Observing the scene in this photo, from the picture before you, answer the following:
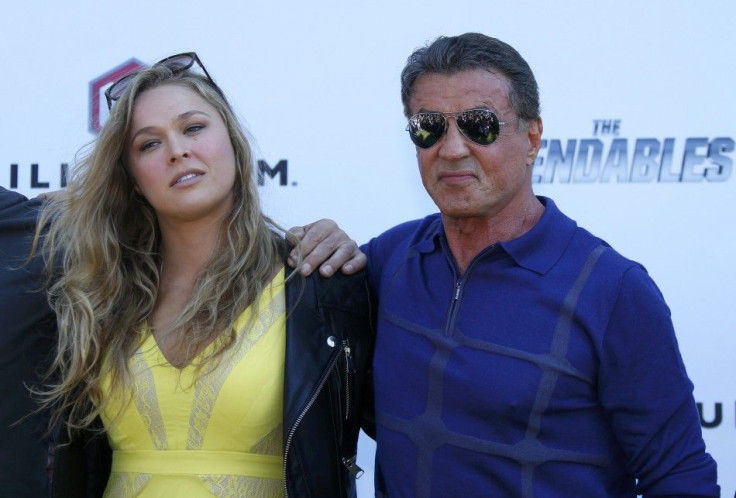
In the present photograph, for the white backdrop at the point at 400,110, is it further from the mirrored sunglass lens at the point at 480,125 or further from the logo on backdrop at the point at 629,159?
the mirrored sunglass lens at the point at 480,125

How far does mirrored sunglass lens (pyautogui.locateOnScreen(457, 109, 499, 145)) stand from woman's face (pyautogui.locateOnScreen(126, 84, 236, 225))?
549 millimetres

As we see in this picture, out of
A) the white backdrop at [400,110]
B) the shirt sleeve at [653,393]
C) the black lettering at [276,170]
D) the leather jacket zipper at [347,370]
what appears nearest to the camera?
the shirt sleeve at [653,393]

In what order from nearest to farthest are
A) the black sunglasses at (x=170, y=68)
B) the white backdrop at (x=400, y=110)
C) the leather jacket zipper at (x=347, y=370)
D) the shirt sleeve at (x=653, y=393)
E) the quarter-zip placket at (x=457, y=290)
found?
1. the shirt sleeve at (x=653, y=393)
2. the quarter-zip placket at (x=457, y=290)
3. the leather jacket zipper at (x=347, y=370)
4. the black sunglasses at (x=170, y=68)
5. the white backdrop at (x=400, y=110)

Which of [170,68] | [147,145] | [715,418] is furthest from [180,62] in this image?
[715,418]

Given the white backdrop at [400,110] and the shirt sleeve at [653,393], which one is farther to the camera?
the white backdrop at [400,110]

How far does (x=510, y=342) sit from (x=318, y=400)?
431mm

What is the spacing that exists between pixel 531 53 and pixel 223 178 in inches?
38.8

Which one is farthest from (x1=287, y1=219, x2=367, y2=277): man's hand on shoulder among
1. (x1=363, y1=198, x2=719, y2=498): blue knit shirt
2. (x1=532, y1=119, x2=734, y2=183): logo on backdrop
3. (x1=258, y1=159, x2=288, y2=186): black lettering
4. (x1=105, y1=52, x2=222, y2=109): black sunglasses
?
(x1=532, y1=119, x2=734, y2=183): logo on backdrop

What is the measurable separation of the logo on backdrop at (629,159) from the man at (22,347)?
0.78 m

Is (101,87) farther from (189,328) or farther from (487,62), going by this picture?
(487,62)

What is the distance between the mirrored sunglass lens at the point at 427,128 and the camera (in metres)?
1.55

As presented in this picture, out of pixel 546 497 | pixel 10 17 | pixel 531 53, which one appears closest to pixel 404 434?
pixel 546 497

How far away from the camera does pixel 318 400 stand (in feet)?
5.49

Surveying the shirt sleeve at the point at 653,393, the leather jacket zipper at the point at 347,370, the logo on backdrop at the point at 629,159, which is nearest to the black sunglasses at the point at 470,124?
the shirt sleeve at the point at 653,393
